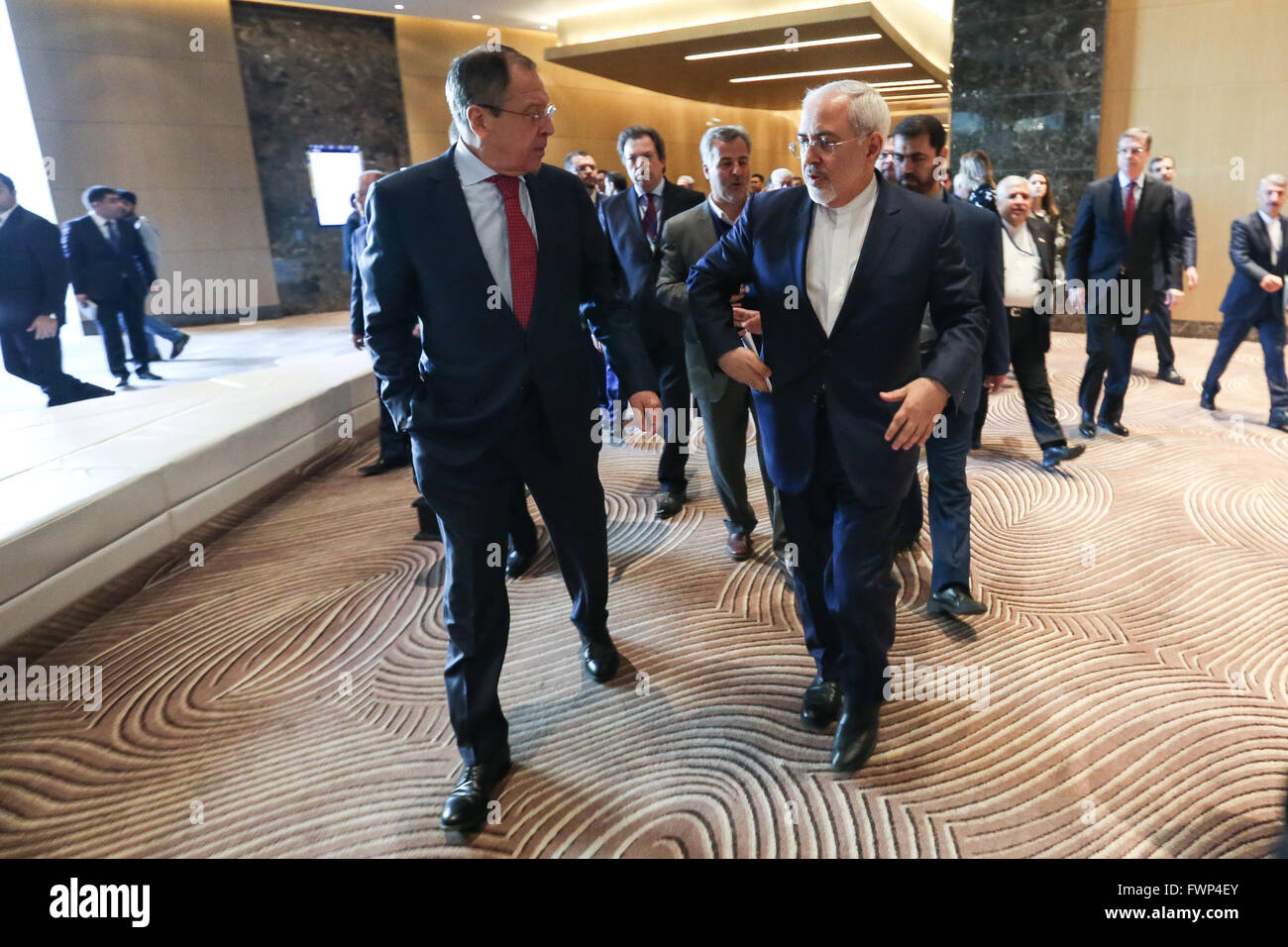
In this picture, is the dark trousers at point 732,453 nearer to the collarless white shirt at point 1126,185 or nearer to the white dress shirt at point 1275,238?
the collarless white shirt at point 1126,185

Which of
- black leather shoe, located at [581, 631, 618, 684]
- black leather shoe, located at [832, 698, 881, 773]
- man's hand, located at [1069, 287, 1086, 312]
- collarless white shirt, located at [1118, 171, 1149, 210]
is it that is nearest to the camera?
black leather shoe, located at [832, 698, 881, 773]

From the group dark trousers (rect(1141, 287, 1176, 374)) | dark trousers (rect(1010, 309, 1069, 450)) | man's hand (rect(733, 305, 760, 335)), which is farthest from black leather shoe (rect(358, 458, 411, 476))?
dark trousers (rect(1141, 287, 1176, 374))

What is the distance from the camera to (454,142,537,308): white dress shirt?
1912 mm

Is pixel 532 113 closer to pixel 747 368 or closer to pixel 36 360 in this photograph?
pixel 747 368

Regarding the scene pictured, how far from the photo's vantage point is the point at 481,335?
6.30ft

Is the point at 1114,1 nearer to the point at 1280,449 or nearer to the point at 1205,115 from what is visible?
the point at 1205,115

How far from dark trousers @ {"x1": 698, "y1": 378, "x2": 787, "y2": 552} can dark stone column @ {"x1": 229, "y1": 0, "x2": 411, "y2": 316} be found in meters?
10.0

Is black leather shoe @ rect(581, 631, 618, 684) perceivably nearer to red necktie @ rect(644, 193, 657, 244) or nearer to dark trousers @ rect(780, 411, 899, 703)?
dark trousers @ rect(780, 411, 899, 703)

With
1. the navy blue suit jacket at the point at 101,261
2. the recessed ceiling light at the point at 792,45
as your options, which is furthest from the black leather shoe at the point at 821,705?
the recessed ceiling light at the point at 792,45

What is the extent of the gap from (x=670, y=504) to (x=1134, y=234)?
317 centimetres

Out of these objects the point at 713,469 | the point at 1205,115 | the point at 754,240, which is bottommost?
the point at 713,469
